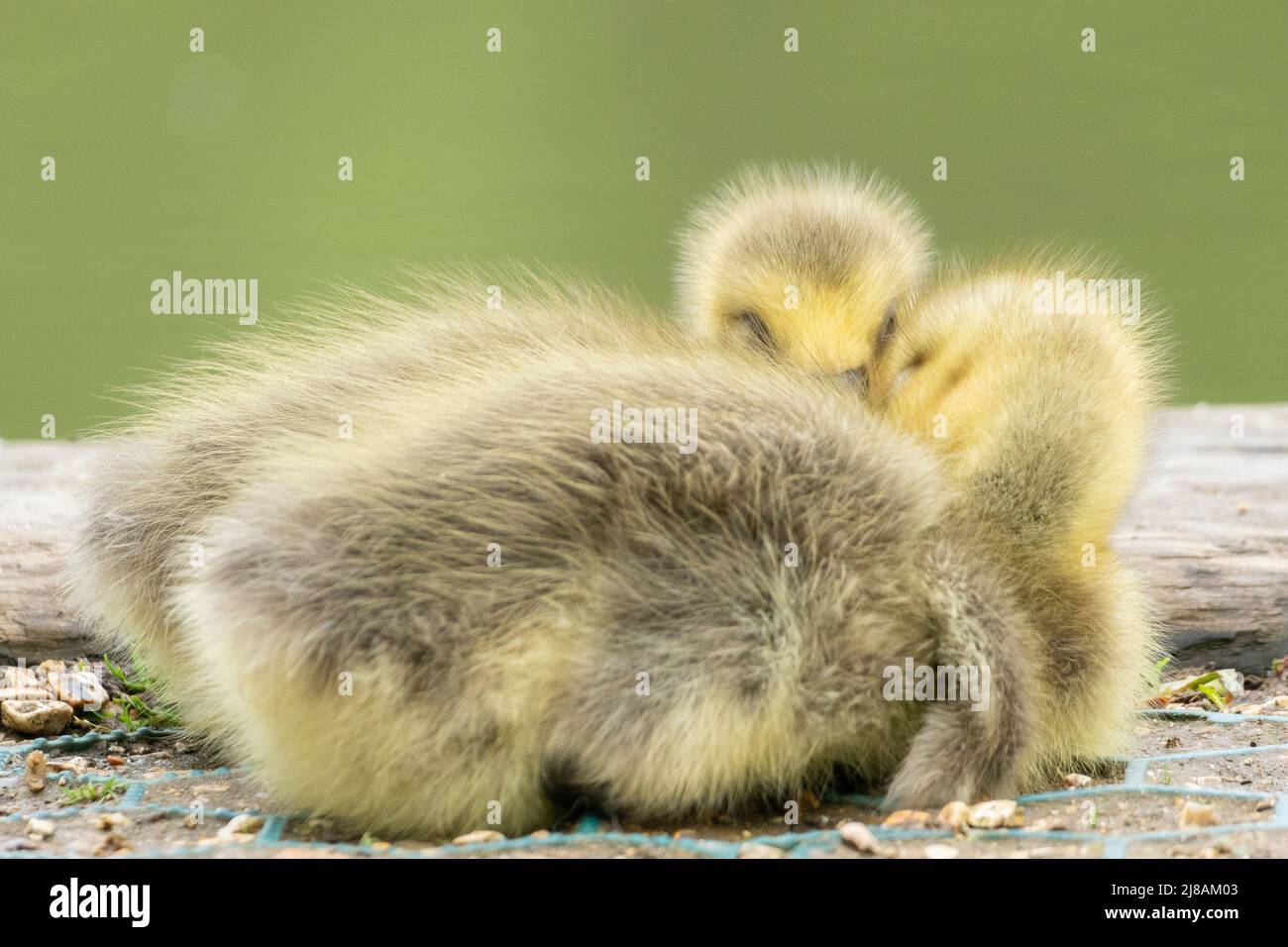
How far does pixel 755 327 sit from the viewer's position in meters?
1.21

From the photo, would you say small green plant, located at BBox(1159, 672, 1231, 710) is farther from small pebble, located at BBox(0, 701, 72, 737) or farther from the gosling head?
small pebble, located at BBox(0, 701, 72, 737)

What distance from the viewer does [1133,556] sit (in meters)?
1.56

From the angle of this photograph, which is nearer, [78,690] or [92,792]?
[92,792]

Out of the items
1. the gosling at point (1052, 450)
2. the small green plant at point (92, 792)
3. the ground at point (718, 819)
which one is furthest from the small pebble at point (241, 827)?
the gosling at point (1052, 450)

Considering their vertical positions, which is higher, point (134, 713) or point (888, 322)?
point (888, 322)

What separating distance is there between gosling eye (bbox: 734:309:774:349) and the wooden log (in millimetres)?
371

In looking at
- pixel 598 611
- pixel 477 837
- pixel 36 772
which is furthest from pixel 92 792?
pixel 598 611

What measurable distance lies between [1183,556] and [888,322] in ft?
1.87

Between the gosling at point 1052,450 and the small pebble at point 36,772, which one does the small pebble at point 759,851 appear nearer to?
the gosling at point 1052,450

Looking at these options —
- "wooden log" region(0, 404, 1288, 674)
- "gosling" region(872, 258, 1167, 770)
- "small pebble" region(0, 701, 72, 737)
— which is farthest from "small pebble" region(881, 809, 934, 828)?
"small pebble" region(0, 701, 72, 737)

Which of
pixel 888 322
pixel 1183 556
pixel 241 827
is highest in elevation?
pixel 888 322

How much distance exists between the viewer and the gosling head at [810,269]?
116cm

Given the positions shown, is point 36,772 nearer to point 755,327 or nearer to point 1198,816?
point 755,327

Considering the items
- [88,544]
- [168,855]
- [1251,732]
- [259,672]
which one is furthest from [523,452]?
[1251,732]
